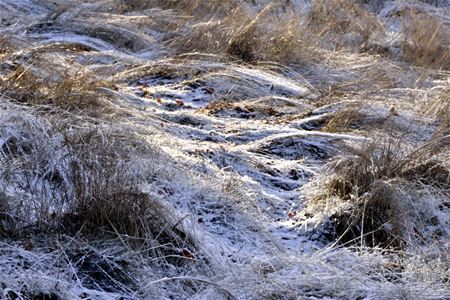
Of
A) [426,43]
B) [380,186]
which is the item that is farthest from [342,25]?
[380,186]

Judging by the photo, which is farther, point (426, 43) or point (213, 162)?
point (426, 43)

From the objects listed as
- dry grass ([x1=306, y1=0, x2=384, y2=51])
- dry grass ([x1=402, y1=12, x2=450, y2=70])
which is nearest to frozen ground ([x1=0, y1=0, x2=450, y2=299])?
dry grass ([x1=402, y1=12, x2=450, y2=70])

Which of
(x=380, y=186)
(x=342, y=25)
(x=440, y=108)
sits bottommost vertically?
(x=342, y=25)

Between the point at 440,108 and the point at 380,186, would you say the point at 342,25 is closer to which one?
the point at 440,108

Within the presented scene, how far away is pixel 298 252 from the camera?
3.43 meters

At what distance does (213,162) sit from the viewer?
4.25m

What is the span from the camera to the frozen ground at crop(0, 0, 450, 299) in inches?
115

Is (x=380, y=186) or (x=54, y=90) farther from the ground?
(x=54, y=90)

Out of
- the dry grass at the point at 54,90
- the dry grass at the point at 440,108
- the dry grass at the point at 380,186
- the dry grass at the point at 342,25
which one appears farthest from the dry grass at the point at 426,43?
the dry grass at the point at 54,90

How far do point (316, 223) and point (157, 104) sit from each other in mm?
1944

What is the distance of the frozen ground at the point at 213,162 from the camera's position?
2.92 m

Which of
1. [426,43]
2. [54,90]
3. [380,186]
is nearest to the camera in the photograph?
[380,186]

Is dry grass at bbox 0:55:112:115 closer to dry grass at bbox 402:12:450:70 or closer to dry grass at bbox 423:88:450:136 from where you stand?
dry grass at bbox 423:88:450:136

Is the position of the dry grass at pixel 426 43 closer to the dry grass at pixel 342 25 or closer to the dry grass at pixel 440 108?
the dry grass at pixel 342 25
